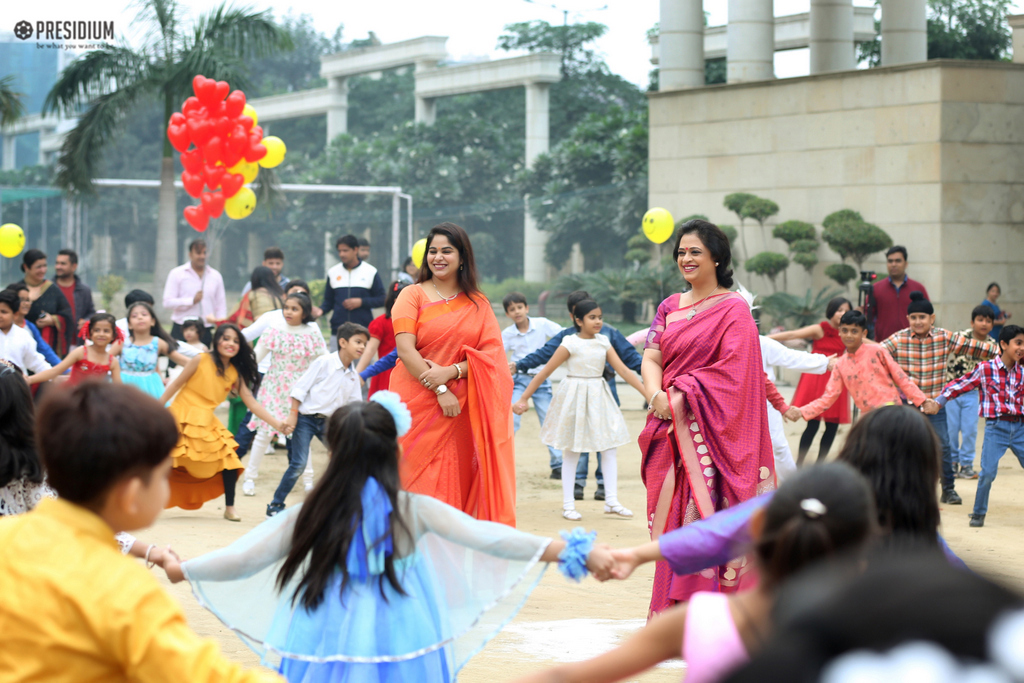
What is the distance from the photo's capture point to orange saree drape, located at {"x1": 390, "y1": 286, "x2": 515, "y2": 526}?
513cm

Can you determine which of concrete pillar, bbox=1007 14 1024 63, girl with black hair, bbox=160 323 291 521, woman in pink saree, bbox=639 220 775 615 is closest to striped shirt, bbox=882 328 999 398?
woman in pink saree, bbox=639 220 775 615

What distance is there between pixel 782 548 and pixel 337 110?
35.0 m

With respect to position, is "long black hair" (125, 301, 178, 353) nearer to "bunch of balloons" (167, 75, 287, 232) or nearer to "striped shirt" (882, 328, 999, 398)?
"bunch of balloons" (167, 75, 287, 232)

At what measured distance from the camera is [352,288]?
981cm

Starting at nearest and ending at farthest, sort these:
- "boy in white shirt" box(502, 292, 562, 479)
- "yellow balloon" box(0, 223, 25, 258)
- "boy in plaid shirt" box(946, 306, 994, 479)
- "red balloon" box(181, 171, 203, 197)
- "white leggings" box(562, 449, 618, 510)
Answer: "white leggings" box(562, 449, 618, 510) → "boy in plaid shirt" box(946, 306, 994, 479) → "boy in white shirt" box(502, 292, 562, 479) → "yellow balloon" box(0, 223, 25, 258) → "red balloon" box(181, 171, 203, 197)

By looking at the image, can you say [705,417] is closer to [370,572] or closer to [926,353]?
[370,572]

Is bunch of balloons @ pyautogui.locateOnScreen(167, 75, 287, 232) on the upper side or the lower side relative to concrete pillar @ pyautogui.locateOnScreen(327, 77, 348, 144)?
lower

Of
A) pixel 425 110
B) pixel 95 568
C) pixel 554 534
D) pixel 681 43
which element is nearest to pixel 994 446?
pixel 554 534

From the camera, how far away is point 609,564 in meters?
2.68

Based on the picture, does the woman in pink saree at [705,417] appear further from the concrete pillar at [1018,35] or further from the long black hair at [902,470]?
the concrete pillar at [1018,35]

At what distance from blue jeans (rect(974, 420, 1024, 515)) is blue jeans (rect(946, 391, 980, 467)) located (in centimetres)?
146

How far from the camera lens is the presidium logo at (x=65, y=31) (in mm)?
14375

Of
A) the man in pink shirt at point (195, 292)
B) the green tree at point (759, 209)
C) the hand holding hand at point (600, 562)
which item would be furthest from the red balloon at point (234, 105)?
the hand holding hand at point (600, 562)

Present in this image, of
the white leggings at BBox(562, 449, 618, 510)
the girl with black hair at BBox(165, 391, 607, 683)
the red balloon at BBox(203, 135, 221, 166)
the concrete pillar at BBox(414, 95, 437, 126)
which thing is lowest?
the white leggings at BBox(562, 449, 618, 510)
